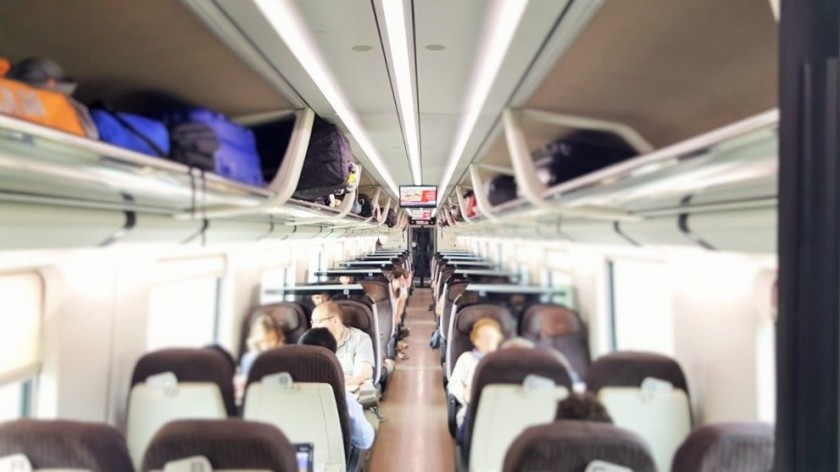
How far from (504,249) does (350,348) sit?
A: 1.71m

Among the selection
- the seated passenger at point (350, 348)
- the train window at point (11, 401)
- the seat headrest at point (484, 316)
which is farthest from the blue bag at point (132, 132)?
the seat headrest at point (484, 316)

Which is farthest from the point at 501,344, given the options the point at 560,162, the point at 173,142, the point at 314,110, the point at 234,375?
the point at 314,110

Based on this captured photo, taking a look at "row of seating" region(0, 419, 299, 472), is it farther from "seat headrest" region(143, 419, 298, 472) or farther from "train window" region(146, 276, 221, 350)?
"train window" region(146, 276, 221, 350)

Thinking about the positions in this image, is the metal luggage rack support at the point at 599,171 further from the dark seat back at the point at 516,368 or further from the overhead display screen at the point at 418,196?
the overhead display screen at the point at 418,196

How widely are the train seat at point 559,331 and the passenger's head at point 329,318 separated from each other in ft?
2.73

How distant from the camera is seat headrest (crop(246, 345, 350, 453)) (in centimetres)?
146

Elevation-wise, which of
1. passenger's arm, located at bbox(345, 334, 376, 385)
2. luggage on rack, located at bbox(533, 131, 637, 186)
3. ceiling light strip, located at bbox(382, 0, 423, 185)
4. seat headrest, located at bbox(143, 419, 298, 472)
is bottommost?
passenger's arm, located at bbox(345, 334, 376, 385)

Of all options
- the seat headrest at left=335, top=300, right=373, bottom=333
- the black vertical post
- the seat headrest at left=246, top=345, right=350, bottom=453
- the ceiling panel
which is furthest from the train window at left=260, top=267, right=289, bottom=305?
the black vertical post

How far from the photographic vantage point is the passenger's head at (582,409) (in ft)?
4.18

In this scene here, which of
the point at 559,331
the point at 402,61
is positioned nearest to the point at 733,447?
the point at 559,331

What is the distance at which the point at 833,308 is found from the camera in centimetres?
97

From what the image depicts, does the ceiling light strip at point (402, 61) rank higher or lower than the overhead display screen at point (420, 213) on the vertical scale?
higher

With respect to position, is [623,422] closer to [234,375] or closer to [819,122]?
[819,122]

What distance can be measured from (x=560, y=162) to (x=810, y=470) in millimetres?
921
